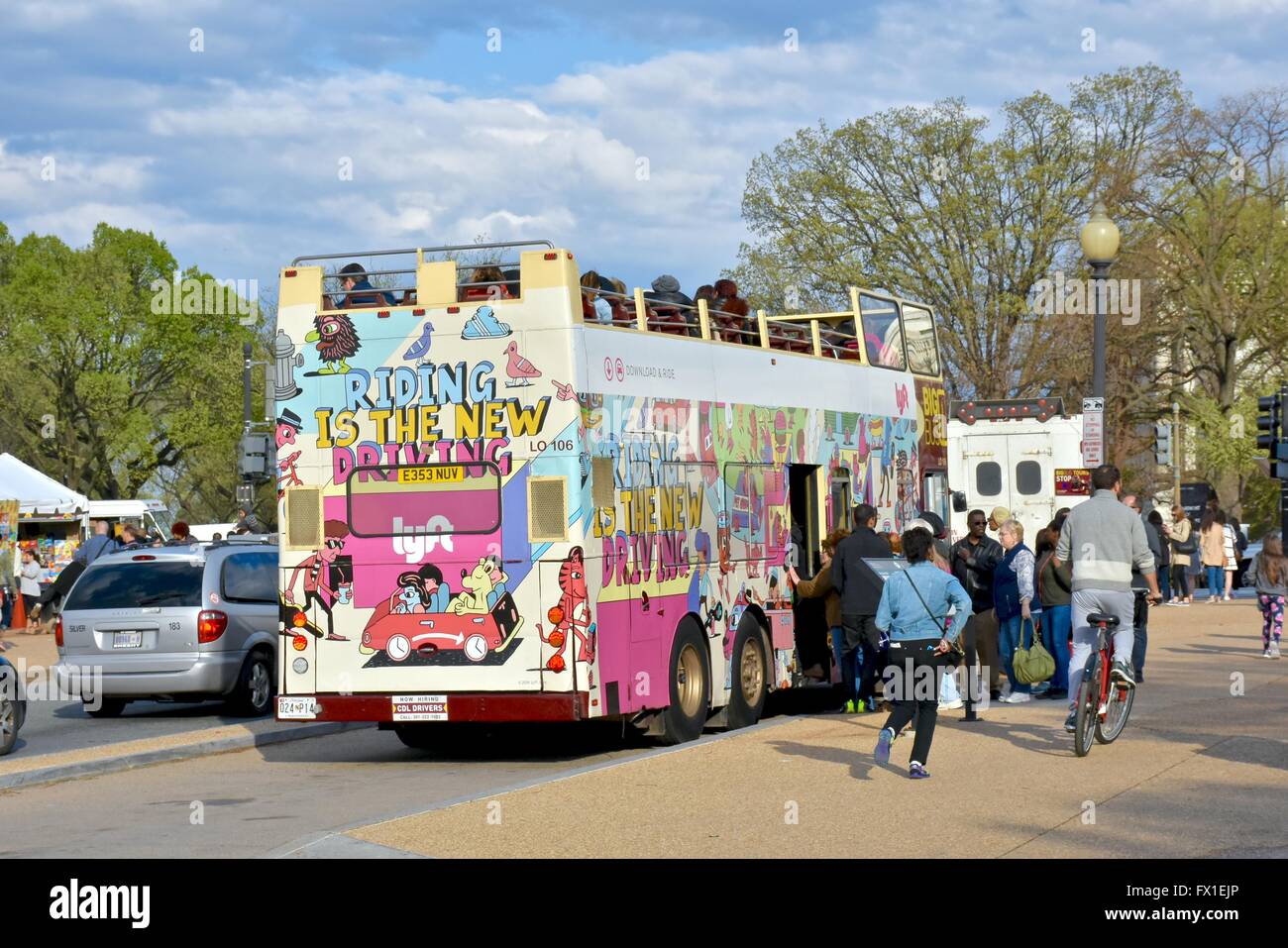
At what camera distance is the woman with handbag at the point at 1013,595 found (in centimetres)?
1689

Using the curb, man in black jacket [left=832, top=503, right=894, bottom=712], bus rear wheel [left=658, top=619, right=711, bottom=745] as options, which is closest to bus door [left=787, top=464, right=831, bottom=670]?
man in black jacket [left=832, top=503, right=894, bottom=712]

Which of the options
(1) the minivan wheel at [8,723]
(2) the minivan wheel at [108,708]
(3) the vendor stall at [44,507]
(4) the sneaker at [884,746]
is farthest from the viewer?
(3) the vendor stall at [44,507]

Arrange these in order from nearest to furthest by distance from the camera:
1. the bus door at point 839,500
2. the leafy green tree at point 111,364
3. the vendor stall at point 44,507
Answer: the bus door at point 839,500 < the vendor stall at point 44,507 < the leafy green tree at point 111,364

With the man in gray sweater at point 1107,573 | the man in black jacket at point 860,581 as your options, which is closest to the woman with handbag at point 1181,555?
the man in black jacket at point 860,581

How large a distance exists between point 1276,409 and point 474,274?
54.7ft

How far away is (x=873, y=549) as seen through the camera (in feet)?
52.0

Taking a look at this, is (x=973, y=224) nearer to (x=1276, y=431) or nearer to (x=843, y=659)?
(x=1276, y=431)

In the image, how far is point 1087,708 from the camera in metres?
12.4

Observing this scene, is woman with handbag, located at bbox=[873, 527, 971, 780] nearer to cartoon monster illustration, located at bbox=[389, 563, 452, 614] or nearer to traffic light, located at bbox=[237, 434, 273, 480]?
cartoon monster illustration, located at bbox=[389, 563, 452, 614]

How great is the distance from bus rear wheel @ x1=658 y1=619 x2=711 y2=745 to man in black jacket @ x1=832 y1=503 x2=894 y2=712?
1524 mm

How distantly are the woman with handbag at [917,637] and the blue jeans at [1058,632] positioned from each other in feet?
17.0

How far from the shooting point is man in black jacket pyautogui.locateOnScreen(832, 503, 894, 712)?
15.7 metres

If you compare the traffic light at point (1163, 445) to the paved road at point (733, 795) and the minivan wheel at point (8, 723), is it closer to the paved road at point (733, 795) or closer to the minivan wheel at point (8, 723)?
the paved road at point (733, 795)

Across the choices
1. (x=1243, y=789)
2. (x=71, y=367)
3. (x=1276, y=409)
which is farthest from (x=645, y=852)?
(x=71, y=367)
